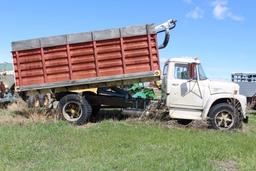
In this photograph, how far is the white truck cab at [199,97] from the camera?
14523mm

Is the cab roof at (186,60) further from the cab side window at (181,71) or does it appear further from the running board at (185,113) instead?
the running board at (185,113)

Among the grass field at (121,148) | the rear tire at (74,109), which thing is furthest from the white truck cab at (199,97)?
the rear tire at (74,109)

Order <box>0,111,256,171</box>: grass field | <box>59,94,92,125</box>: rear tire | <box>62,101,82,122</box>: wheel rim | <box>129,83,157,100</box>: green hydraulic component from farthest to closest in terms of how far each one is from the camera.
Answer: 1. <box>129,83,157,100</box>: green hydraulic component
2. <box>62,101,82,122</box>: wheel rim
3. <box>59,94,92,125</box>: rear tire
4. <box>0,111,256,171</box>: grass field

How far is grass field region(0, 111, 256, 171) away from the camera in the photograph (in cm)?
897

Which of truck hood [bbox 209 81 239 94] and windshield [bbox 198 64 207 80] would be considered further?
windshield [bbox 198 64 207 80]

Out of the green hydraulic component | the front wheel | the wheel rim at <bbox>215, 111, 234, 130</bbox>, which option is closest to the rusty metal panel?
the front wheel

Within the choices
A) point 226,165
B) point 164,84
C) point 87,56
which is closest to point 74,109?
point 87,56

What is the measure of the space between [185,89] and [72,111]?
3.57m

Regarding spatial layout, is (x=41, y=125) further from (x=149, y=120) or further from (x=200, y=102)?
(x=200, y=102)

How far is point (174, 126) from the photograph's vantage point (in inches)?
572

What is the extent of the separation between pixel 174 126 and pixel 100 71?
2744 millimetres

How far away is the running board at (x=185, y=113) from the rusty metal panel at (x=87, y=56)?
4.74ft

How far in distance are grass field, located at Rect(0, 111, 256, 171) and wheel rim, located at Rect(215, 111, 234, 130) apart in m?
0.54

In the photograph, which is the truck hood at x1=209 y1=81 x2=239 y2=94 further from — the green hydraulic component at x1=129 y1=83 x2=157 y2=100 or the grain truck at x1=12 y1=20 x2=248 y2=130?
the green hydraulic component at x1=129 y1=83 x2=157 y2=100
